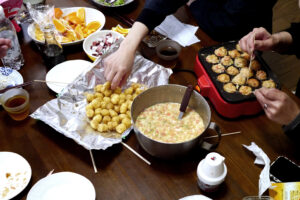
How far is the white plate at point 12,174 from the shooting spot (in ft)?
3.76

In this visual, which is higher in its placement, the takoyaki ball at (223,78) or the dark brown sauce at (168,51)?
the takoyaki ball at (223,78)

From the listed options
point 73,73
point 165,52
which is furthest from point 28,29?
point 165,52

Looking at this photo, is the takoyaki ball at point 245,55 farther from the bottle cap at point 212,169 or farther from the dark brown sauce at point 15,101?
the dark brown sauce at point 15,101

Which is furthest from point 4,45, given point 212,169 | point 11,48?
point 212,169

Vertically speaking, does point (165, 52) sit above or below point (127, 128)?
above

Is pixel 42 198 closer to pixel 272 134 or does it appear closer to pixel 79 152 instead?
pixel 79 152

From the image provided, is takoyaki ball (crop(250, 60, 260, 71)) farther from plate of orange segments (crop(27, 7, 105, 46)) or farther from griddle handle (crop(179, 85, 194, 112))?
plate of orange segments (crop(27, 7, 105, 46))

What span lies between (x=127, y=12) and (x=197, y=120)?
123cm

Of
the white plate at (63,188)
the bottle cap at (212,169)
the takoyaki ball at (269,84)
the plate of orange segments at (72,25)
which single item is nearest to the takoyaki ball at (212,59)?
the takoyaki ball at (269,84)

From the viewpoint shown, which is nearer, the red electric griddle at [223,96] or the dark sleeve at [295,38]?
the red electric griddle at [223,96]

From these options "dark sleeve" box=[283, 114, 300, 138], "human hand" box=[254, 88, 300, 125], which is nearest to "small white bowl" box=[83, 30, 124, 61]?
"human hand" box=[254, 88, 300, 125]

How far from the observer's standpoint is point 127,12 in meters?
2.19

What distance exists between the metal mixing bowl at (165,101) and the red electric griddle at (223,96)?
150 millimetres

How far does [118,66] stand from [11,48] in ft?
2.22
